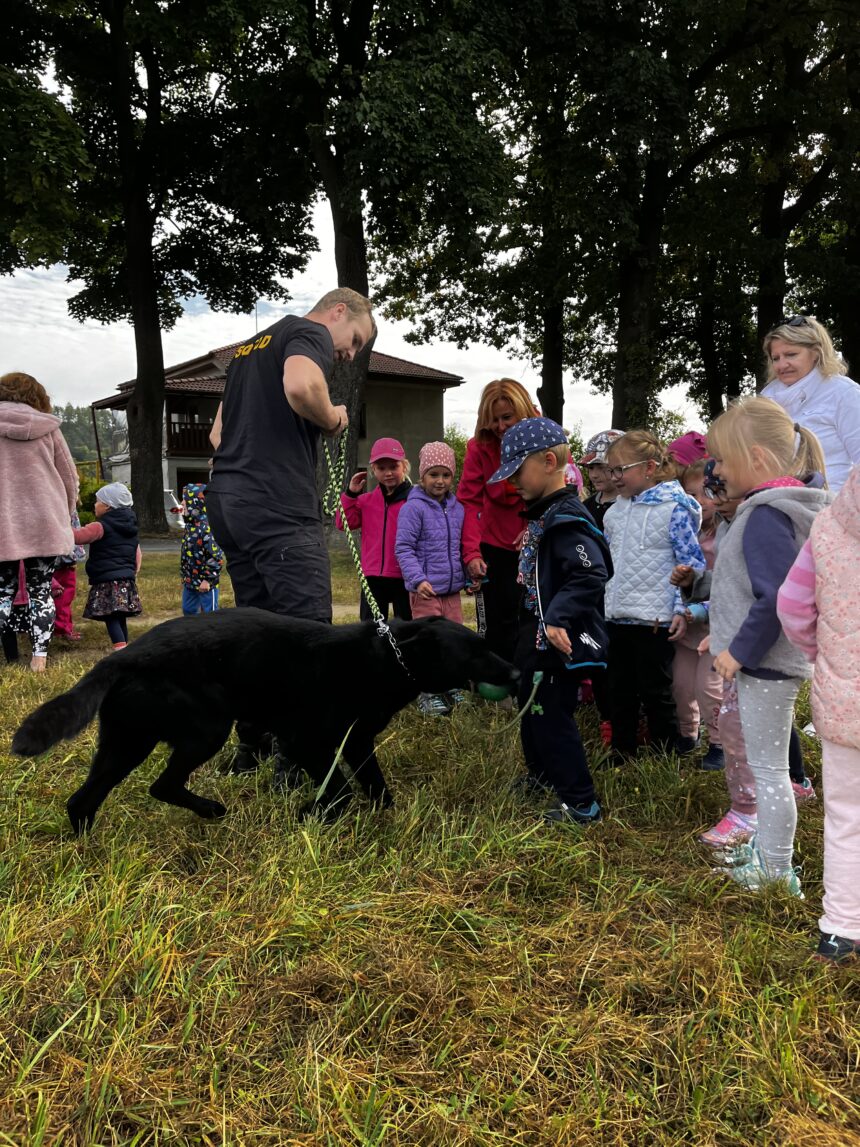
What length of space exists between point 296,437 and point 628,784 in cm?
219

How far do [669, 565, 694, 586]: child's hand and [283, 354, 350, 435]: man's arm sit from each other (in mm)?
1836

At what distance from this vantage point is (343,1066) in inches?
70.4

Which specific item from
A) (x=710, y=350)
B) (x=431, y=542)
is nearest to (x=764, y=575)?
(x=431, y=542)

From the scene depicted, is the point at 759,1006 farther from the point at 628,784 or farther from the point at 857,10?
the point at 857,10

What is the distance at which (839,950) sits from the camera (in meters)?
2.30

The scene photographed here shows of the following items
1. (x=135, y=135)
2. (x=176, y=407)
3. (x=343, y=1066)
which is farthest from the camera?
(x=176, y=407)

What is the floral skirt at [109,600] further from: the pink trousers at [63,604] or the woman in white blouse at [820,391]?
the woman in white blouse at [820,391]

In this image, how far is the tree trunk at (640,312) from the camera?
17.1 meters

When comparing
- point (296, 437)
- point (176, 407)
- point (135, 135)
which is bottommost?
point (296, 437)

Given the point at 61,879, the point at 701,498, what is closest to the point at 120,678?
the point at 61,879

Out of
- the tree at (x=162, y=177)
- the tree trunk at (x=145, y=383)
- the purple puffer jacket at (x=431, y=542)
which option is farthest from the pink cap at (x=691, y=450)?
the tree trunk at (x=145, y=383)

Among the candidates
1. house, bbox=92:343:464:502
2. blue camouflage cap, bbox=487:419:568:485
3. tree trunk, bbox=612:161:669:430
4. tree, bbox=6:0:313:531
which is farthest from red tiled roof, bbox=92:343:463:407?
blue camouflage cap, bbox=487:419:568:485

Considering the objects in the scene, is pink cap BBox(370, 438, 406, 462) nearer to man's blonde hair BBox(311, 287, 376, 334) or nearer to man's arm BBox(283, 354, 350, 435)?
man's blonde hair BBox(311, 287, 376, 334)

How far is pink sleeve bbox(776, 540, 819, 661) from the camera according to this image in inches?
95.3
